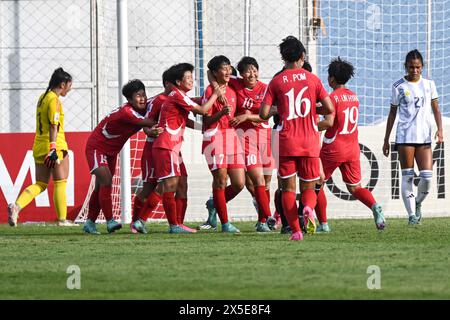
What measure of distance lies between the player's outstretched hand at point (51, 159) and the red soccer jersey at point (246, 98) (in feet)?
8.35

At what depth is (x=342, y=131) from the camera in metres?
11.5

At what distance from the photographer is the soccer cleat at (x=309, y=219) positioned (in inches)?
386

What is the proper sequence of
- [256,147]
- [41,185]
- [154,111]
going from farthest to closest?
[41,185]
[256,147]
[154,111]

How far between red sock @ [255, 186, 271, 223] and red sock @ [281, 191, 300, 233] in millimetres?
1787

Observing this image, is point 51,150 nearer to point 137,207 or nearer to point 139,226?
point 137,207

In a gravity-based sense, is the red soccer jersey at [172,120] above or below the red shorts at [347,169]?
above

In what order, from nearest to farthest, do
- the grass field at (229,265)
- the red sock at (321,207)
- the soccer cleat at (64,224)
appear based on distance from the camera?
the grass field at (229,265), the red sock at (321,207), the soccer cleat at (64,224)

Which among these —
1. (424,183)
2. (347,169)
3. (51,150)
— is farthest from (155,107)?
(424,183)

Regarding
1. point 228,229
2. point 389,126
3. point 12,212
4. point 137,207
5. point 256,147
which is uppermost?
point 389,126

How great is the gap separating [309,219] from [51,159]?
4368mm

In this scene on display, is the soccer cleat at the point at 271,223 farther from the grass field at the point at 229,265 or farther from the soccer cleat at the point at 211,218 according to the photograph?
the soccer cleat at the point at 211,218

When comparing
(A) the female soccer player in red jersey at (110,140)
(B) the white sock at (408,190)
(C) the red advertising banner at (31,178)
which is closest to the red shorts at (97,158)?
(A) the female soccer player in red jersey at (110,140)

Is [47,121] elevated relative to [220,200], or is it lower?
elevated

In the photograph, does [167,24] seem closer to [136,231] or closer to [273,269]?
[136,231]
